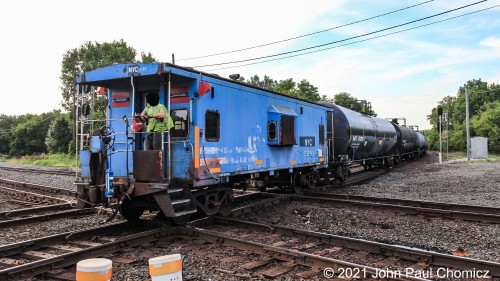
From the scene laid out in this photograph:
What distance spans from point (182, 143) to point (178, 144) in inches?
4.8

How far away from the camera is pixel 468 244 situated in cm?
691

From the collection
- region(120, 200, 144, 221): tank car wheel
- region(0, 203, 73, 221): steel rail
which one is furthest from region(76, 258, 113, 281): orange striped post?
region(0, 203, 73, 221): steel rail

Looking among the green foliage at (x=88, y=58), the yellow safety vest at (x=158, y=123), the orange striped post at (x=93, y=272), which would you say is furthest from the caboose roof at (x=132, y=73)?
the green foliage at (x=88, y=58)

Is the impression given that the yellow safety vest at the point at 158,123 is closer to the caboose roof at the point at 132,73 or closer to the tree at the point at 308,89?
the caboose roof at the point at 132,73

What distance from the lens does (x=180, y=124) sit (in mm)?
8094

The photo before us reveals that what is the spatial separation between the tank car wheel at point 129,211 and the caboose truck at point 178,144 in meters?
0.02

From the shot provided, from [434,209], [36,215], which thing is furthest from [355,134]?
[36,215]

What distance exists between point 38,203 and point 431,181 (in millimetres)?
15988

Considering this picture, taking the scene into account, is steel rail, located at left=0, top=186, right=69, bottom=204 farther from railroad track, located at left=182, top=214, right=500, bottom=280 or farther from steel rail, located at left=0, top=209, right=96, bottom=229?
railroad track, located at left=182, top=214, right=500, bottom=280

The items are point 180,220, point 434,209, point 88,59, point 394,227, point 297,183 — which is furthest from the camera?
point 88,59

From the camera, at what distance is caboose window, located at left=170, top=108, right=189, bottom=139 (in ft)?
26.2

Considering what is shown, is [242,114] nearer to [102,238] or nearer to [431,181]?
[102,238]

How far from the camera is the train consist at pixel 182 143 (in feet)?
24.2

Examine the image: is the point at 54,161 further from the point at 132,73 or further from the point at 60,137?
the point at 132,73
